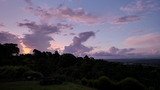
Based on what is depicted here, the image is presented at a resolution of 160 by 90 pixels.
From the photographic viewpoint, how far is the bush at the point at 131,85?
4588 cm

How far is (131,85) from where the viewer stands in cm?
4631

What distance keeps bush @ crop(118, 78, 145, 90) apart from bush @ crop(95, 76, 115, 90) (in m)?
1.67

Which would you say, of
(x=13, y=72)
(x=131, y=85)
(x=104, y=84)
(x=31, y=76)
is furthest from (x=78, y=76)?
(x=131, y=85)

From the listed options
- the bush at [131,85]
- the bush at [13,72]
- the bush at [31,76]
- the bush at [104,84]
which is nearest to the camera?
the bush at [131,85]

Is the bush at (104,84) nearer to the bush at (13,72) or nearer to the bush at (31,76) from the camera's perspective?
the bush at (31,76)

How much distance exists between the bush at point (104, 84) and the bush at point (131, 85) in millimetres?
1666

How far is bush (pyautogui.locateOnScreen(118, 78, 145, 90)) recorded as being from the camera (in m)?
45.9

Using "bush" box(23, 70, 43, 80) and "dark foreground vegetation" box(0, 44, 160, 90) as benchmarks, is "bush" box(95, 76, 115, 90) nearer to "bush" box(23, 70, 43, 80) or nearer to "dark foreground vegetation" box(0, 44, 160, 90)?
"dark foreground vegetation" box(0, 44, 160, 90)

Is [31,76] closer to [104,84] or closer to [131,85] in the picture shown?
[104,84]

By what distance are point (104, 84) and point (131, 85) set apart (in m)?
5.22

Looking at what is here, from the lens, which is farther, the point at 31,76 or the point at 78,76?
the point at 78,76

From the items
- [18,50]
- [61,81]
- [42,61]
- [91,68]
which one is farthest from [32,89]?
[18,50]

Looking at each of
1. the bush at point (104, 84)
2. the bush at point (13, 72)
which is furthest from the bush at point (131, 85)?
the bush at point (13, 72)

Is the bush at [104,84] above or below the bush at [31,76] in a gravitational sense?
below
